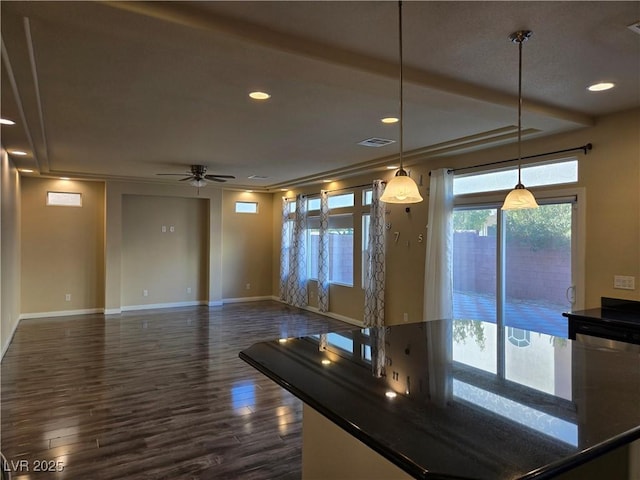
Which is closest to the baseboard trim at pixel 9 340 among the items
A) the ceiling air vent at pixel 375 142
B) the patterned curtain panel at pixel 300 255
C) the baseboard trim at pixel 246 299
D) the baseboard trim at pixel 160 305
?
the baseboard trim at pixel 160 305

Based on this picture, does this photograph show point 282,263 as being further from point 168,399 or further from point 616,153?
point 616,153

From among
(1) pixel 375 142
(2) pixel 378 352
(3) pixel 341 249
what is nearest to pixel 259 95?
(1) pixel 375 142

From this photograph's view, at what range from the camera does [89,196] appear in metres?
Answer: 8.02

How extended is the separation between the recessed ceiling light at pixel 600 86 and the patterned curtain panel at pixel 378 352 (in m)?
2.39

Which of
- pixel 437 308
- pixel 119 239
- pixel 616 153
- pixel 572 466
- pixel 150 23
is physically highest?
pixel 150 23

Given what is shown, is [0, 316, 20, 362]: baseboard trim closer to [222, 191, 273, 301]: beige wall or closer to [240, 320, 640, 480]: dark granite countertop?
[222, 191, 273, 301]: beige wall

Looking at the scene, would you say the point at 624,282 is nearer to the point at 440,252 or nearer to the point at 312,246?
the point at 440,252

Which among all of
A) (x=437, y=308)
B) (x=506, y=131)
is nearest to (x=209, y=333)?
(x=437, y=308)

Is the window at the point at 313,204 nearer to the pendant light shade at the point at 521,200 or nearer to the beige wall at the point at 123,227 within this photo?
the beige wall at the point at 123,227

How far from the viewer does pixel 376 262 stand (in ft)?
21.2

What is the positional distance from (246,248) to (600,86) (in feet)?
25.9

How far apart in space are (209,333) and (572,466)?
234 inches

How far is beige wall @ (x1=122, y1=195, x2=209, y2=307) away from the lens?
8445 millimetres

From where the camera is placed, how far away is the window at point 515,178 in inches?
162
